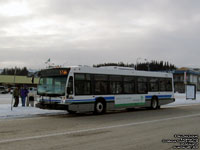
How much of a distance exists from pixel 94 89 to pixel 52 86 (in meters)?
2.48

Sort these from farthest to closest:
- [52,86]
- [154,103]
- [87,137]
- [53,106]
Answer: [154,103], [52,86], [53,106], [87,137]

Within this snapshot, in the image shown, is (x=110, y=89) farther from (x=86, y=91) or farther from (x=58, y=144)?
(x=58, y=144)

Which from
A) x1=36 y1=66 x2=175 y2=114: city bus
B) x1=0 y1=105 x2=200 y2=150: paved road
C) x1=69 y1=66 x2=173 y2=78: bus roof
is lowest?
x1=0 y1=105 x2=200 y2=150: paved road

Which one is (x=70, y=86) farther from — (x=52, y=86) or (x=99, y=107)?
(x=99, y=107)

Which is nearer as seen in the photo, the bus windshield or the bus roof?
the bus windshield

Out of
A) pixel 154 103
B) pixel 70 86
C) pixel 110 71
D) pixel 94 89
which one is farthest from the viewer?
pixel 154 103

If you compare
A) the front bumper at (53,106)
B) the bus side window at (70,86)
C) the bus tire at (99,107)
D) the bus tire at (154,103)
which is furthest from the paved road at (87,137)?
the bus tire at (154,103)

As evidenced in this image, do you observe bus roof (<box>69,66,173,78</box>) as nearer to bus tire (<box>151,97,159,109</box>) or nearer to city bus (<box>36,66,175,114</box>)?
city bus (<box>36,66,175,114</box>)

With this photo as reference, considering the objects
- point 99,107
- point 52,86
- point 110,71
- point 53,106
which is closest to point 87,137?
point 53,106

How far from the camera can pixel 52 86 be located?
635 inches

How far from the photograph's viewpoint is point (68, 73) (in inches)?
623

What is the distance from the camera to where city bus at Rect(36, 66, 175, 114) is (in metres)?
15.7

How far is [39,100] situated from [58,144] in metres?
8.62

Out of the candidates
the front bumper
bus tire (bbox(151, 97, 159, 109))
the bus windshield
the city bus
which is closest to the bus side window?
the city bus
